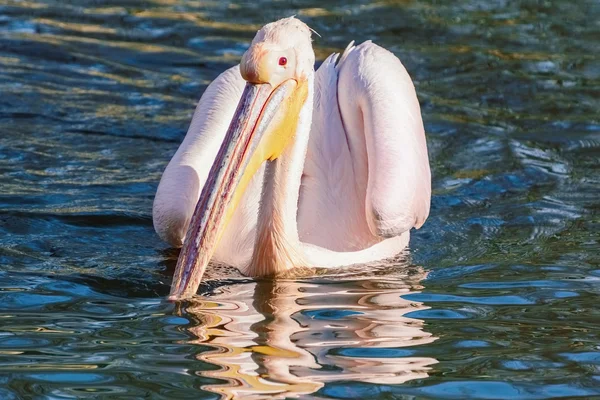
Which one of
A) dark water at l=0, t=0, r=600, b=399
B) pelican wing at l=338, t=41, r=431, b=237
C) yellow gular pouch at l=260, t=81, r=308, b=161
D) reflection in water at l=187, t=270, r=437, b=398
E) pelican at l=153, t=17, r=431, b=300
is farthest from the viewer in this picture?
pelican wing at l=338, t=41, r=431, b=237

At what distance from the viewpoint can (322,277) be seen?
498cm

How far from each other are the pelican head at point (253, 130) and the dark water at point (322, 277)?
0.22 m

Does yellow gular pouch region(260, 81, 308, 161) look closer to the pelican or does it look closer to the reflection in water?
the pelican

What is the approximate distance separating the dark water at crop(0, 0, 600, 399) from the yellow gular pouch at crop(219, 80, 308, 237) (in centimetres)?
46

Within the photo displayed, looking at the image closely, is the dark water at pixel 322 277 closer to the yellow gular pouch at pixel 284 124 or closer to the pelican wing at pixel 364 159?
the pelican wing at pixel 364 159

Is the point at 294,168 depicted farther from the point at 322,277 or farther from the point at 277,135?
the point at 322,277

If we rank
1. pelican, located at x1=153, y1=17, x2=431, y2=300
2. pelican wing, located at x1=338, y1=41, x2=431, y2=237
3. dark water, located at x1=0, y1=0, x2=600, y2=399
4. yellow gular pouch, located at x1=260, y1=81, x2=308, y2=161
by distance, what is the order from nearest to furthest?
dark water, located at x1=0, y1=0, x2=600, y2=399, pelican, located at x1=153, y1=17, x2=431, y2=300, yellow gular pouch, located at x1=260, y1=81, x2=308, y2=161, pelican wing, located at x1=338, y1=41, x2=431, y2=237

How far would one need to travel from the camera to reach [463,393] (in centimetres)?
344

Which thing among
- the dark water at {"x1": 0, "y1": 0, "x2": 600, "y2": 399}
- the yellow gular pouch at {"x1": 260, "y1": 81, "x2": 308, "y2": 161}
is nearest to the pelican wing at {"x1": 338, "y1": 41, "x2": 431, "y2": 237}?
the dark water at {"x1": 0, "y1": 0, "x2": 600, "y2": 399}

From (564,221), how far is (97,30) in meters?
5.14

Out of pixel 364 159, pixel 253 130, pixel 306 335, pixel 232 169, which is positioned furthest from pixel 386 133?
pixel 306 335

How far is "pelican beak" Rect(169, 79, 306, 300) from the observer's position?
4.42 meters

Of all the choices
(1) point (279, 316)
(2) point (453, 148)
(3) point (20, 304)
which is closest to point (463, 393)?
(1) point (279, 316)

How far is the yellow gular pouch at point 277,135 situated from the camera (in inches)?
179
